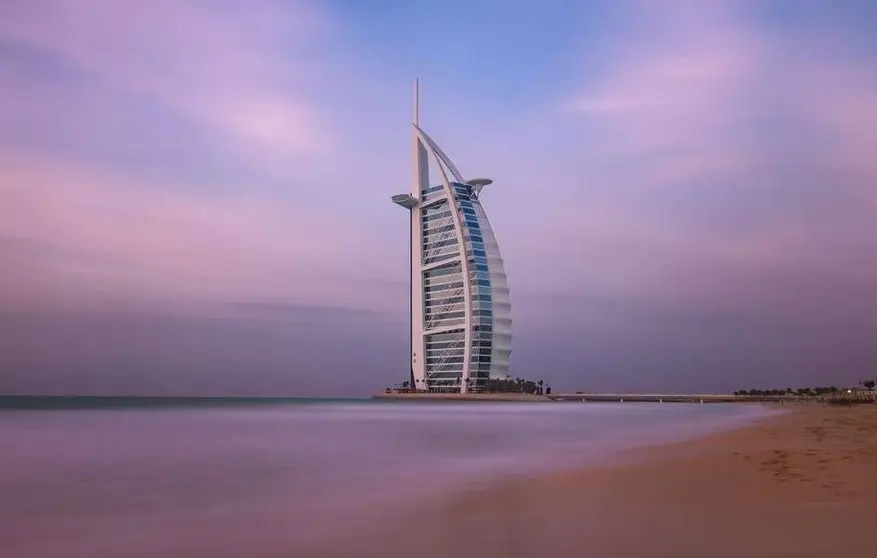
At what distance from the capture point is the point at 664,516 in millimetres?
9172

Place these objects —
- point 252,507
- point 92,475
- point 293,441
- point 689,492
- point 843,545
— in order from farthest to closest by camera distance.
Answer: point 293,441 → point 92,475 → point 252,507 → point 689,492 → point 843,545

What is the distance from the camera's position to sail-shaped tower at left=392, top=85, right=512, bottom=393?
125 meters

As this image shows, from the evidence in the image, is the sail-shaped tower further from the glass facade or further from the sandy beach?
the sandy beach

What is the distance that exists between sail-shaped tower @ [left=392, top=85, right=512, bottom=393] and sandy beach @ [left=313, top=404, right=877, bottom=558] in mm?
110397

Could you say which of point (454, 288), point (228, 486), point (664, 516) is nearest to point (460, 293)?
point (454, 288)

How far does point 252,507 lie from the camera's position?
11.9 m

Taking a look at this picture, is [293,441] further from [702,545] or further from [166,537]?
[702,545]

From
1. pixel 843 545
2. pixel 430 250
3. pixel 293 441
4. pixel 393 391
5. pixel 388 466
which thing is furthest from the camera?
pixel 393 391

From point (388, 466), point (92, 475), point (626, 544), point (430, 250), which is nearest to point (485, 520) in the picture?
point (626, 544)

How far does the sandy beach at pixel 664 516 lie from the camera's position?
7.52 metres

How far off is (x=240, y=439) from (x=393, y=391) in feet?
379

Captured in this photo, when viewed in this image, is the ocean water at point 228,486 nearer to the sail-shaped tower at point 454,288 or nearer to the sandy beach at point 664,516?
the sandy beach at point 664,516

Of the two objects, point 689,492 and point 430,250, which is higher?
point 430,250

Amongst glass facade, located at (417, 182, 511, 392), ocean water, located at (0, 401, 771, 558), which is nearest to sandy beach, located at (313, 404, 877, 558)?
ocean water, located at (0, 401, 771, 558)
